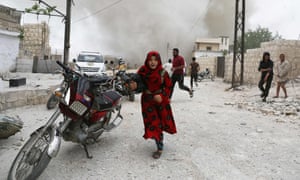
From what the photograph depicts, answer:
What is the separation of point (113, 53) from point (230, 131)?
35.9 metres

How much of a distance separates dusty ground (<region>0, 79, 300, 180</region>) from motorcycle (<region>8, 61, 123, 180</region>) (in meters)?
0.33

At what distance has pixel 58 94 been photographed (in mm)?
2422

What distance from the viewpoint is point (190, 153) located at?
3211 mm

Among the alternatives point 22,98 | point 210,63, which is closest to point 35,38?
point 210,63

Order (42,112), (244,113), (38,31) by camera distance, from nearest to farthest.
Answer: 1. (42,112)
2. (244,113)
3. (38,31)

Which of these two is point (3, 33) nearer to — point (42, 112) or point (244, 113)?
point (42, 112)

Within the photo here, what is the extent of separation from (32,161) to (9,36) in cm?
1353

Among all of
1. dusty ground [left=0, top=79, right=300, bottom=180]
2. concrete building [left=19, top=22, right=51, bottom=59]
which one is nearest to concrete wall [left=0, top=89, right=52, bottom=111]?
dusty ground [left=0, top=79, right=300, bottom=180]

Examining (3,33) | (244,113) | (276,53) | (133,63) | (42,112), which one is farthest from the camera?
(133,63)

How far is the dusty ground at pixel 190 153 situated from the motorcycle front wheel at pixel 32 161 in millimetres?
306

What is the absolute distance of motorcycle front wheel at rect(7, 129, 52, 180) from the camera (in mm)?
2174

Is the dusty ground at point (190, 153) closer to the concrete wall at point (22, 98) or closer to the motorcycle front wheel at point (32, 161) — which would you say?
the motorcycle front wheel at point (32, 161)

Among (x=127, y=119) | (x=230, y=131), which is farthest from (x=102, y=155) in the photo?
(x=230, y=131)

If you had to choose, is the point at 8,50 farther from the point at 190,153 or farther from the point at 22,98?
the point at 190,153
